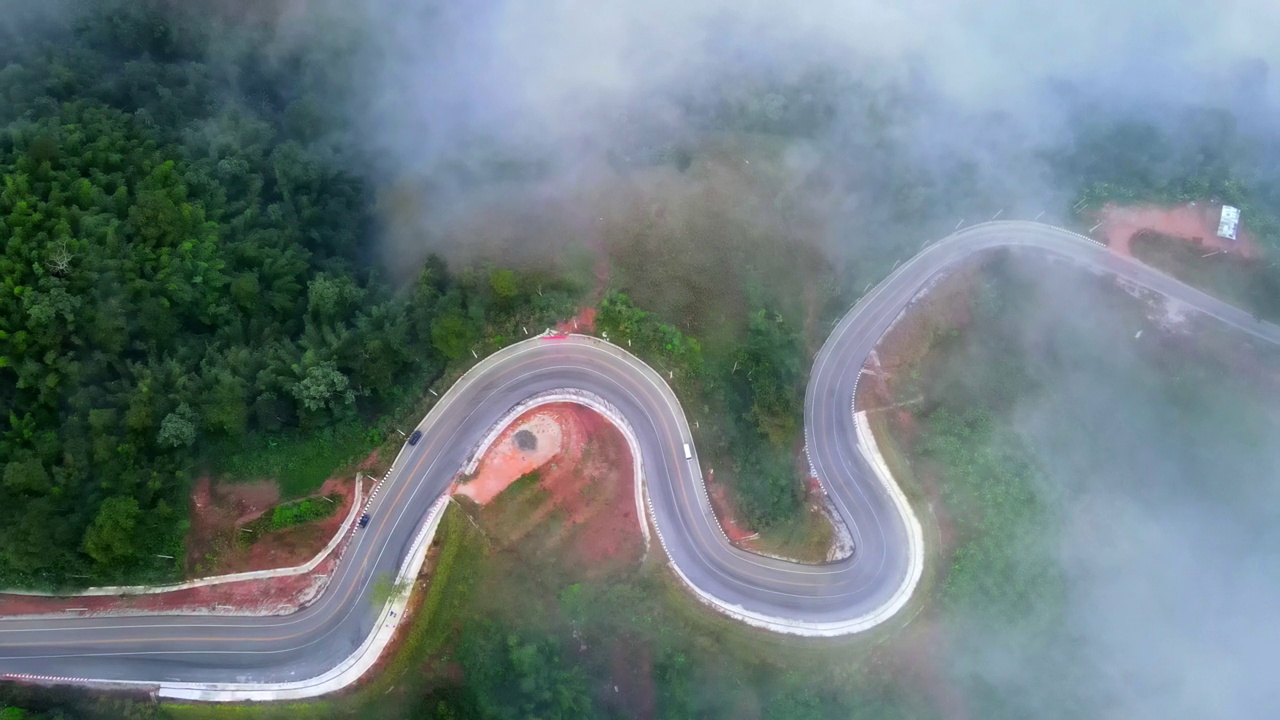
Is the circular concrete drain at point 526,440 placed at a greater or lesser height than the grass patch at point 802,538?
greater

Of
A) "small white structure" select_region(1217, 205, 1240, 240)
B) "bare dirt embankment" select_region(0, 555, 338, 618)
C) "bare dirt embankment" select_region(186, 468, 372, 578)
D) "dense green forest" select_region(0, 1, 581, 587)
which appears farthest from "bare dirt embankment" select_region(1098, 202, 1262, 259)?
"bare dirt embankment" select_region(0, 555, 338, 618)

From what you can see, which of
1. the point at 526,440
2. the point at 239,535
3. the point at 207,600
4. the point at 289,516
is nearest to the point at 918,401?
the point at 526,440

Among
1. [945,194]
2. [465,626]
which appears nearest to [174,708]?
[465,626]

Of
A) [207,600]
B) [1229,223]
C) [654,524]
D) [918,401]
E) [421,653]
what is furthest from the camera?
[1229,223]

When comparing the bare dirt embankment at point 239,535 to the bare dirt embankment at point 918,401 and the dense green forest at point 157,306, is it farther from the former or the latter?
the bare dirt embankment at point 918,401

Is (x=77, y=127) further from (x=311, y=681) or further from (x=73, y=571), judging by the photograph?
(x=311, y=681)

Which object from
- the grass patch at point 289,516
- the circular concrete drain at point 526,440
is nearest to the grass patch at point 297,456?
the grass patch at point 289,516

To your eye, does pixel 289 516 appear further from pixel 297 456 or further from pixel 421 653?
pixel 421 653
